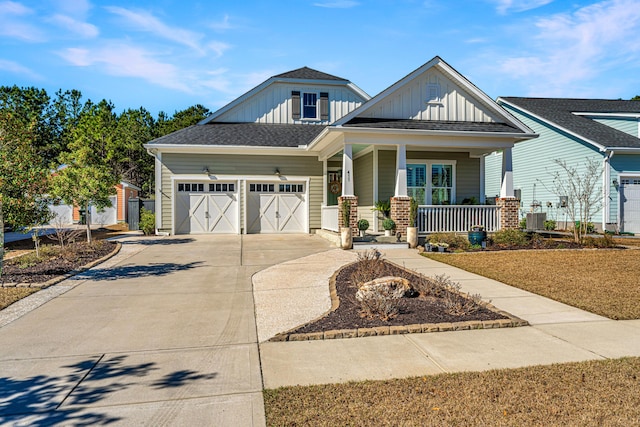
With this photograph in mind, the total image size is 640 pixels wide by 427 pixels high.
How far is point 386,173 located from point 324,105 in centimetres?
623

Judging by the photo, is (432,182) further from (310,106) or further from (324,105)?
(310,106)

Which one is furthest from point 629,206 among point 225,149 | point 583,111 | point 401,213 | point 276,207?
point 225,149

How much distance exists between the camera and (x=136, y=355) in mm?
4527

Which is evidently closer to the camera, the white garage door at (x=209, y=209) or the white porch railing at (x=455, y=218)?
the white porch railing at (x=455, y=218)

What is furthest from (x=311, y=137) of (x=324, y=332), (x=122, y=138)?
(x=122, y=138)

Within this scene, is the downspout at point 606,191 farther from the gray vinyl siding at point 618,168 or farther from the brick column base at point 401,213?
the brick column base at point 401,213

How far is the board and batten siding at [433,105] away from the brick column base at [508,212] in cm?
320

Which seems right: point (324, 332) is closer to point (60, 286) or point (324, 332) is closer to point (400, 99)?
point (60, 286)

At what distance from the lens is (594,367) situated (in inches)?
159

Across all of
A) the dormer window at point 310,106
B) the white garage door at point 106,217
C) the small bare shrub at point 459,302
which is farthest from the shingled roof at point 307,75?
the small bare shrub at point 459,302

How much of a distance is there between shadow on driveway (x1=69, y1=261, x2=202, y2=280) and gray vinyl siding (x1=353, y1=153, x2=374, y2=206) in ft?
26.5

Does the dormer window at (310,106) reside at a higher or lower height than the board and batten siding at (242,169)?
higher

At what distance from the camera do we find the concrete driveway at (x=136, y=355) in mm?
3320

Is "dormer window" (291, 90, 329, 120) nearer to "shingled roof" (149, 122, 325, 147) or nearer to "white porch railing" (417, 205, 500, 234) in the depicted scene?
"shingled roof" (149, 122, 325, 147)
